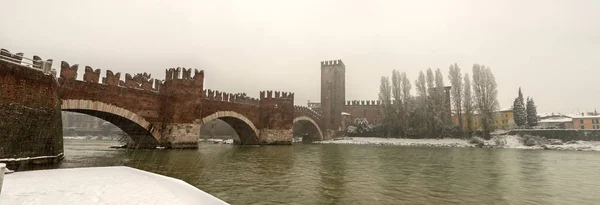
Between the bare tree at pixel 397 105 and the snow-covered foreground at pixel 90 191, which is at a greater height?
the bare tree at pixel 397 105

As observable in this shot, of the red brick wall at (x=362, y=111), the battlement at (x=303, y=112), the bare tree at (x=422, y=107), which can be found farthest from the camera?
the red brick wall at (x=362, y=111)

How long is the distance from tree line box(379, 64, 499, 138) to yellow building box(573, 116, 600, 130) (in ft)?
119

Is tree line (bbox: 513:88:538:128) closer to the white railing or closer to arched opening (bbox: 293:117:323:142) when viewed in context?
arched opening (bbox: 293:117:323:142)

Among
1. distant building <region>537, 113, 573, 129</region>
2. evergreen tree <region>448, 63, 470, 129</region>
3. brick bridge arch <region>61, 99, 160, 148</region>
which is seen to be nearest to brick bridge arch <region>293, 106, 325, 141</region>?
evergreen tree <region>448, 63, 470, 129</region>

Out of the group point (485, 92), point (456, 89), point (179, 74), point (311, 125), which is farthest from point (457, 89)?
point (179, 74)

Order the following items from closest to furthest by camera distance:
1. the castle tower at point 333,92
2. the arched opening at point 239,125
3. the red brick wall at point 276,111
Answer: the arched opening at point 239,125, the red brick wall at point 276,111, the castle tower at point 333,92

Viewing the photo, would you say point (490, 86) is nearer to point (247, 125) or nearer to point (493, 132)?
point (493, 132)

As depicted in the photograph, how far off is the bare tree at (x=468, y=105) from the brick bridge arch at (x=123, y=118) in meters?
36.3

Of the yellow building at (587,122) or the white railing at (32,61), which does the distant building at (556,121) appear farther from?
the white railing at (32,61)

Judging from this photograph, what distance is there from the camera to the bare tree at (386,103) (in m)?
46.6

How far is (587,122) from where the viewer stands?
6322 cm

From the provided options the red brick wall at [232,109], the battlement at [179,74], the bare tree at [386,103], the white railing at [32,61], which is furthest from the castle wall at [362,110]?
the white railing at [32,61]

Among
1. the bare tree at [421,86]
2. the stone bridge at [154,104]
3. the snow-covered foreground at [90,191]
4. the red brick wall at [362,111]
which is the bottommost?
the snow-covered foreground at [90,191]

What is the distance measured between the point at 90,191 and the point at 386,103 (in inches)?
1830
